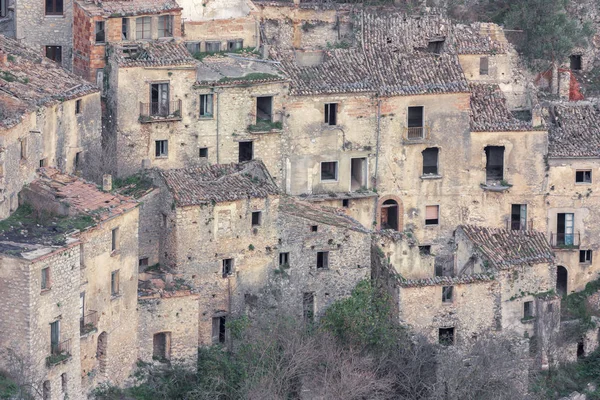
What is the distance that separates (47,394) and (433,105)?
22.5 metres

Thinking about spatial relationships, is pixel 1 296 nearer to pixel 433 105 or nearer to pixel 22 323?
pixel 22 323

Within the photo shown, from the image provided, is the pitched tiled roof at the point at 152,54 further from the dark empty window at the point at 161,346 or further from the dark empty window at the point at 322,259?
the dark empty window at the point at 161,346

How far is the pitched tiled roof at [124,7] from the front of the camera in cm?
8769

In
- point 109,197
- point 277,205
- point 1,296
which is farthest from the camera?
point 277,205

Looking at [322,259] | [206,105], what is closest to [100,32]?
[206,105]

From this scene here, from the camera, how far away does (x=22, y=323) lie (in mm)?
74062

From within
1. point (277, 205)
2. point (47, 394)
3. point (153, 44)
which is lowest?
point (47, 394)

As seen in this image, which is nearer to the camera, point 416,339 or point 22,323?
point 22,323

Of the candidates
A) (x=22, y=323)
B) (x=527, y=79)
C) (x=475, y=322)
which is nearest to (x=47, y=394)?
(x=22, y=323)

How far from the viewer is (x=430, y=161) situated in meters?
91.5

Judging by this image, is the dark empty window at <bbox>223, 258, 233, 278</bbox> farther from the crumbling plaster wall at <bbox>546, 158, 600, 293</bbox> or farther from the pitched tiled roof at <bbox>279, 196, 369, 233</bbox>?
the crumbling plaster wall at <bbox>546, 158, 600, 293</bbox>

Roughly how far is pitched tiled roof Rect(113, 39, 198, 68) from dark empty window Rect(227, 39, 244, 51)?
3.43 metres

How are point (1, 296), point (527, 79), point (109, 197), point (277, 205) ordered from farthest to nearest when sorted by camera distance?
1. point (527, 79)
2. point (277, 205)
3. point (109, 197)
4. point (1, 296)

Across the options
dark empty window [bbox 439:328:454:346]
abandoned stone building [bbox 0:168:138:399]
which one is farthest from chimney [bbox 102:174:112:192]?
dark empty window [bbox 439:328:454:346]
